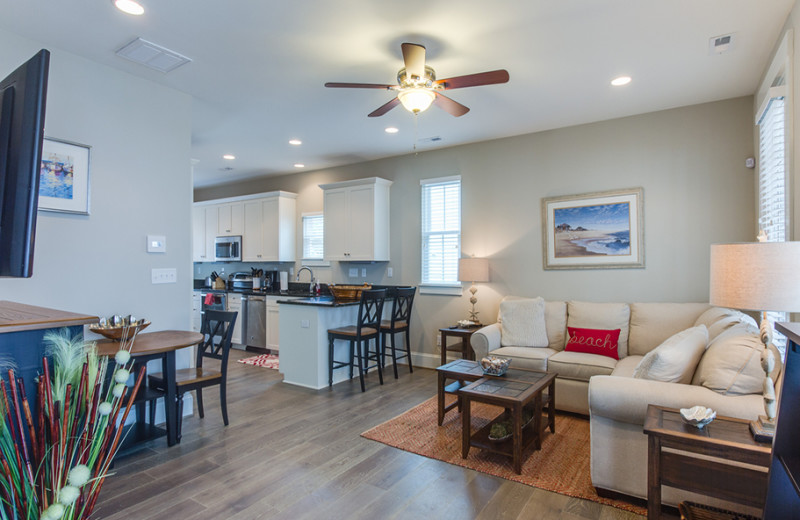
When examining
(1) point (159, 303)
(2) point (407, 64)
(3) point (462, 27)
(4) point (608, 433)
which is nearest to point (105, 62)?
(1) point (159, 303)

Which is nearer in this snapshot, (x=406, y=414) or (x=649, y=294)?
(x=406, y=414)

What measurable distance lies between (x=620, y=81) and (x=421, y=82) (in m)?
1.76

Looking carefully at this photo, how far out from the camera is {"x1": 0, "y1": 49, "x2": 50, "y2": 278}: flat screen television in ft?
2.83

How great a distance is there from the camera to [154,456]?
284 cm

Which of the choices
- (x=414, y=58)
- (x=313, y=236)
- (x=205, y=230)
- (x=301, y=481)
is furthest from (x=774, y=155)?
(x=205, y=230)

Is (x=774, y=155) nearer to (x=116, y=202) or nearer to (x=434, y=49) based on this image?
(x=434, y=49)

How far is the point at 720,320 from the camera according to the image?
3.07 meters

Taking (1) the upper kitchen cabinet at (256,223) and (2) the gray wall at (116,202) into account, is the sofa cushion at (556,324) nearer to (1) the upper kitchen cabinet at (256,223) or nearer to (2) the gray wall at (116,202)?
(2) the gray wall at (116,202)

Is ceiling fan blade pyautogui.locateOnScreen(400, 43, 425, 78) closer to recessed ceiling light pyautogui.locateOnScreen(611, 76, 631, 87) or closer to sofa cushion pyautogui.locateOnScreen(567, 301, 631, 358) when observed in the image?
recessed ceiling light pyautogui.locateOnScreen(611, 76, 631, 87)

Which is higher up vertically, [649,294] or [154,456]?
[649,294]

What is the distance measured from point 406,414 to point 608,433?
5.80ft

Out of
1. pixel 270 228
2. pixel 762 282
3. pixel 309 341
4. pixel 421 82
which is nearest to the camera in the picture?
pixel 762 282

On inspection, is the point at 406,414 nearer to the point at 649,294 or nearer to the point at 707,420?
the point at 707,420

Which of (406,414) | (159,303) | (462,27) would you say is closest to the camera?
(462,27)
